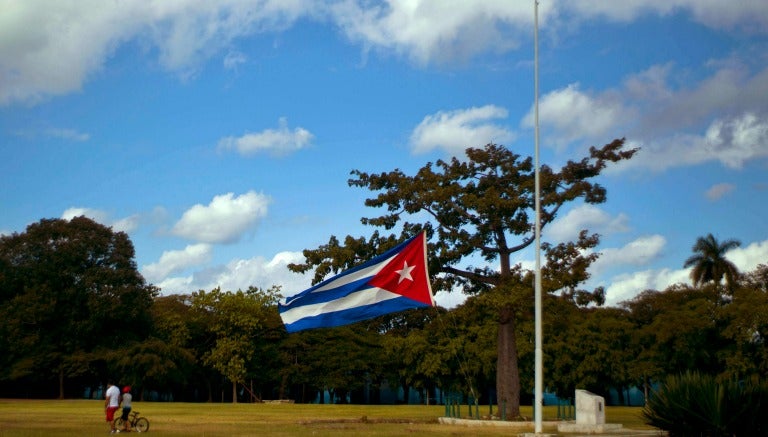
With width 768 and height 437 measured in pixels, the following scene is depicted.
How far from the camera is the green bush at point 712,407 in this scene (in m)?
19.4

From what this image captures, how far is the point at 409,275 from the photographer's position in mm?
29125

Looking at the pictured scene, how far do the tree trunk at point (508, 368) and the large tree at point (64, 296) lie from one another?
47.7 metres

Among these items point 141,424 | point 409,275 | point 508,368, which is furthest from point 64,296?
point 409,275

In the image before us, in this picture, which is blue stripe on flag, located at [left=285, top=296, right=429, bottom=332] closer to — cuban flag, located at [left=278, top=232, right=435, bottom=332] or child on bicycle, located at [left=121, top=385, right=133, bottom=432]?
cuban flag, located at [left=278, top=232, right=435, bottom=332]

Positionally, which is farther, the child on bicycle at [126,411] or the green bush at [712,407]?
the child on bicycle at [126,411]

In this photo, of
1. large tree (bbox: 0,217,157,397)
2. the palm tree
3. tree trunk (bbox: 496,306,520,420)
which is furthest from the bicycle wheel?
the palm tree

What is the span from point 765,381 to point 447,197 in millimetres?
23129

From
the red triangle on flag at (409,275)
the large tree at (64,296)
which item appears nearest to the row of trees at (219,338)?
the large tree at (64,296)

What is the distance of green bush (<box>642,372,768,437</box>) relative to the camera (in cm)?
1936

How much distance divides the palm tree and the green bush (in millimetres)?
72557

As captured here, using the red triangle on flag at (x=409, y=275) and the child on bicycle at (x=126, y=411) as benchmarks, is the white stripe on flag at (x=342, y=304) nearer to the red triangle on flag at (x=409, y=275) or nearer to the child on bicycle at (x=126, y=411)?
the red triangle on flag at (x=409, y=275)

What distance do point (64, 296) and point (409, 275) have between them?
59255 millimetres

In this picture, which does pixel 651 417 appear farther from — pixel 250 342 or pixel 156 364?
pixel 250 342

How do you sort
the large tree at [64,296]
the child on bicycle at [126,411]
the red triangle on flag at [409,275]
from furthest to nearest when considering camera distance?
the large tree at [64,296], the child on bicycle at [126,411], the red triangle on flag at [409,275]
